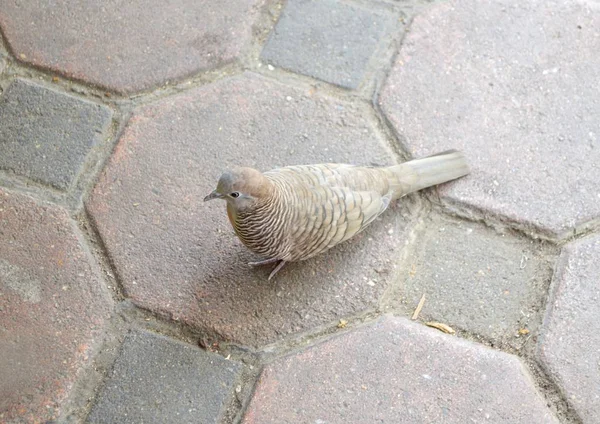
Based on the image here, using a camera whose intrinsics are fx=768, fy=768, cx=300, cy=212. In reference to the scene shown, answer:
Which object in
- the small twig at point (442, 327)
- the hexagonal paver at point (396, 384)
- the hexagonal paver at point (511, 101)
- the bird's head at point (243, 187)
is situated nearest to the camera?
the bird's head at point (243, 187)

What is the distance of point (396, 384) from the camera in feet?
7.88

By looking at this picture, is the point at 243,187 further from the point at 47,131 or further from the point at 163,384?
the point at 47,131

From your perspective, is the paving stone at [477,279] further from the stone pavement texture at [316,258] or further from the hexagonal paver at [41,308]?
the hexagonal paver at [41,308]

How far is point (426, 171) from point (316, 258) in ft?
1.60

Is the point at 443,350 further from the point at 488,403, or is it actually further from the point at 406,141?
the point at 406,141

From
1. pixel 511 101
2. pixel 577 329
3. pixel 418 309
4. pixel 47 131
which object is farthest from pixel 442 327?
pixel 47 131

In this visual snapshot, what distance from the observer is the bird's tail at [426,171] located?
2646 mm

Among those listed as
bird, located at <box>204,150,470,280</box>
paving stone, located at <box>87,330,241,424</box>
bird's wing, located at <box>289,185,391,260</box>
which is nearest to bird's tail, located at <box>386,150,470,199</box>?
bird, located at <box>204,150,470,280</box>

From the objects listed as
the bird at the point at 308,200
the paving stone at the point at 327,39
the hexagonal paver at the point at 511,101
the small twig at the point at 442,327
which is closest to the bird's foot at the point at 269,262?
the bird at the point at 308,200

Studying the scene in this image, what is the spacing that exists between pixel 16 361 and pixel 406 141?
154cm

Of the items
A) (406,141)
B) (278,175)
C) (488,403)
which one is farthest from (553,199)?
(278,175)

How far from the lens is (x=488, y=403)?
237 centimetres

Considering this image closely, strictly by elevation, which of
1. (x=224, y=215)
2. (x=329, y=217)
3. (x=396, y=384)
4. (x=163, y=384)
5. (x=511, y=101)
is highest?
(x=511, y=101)

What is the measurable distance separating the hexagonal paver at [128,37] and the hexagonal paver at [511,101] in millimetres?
711
